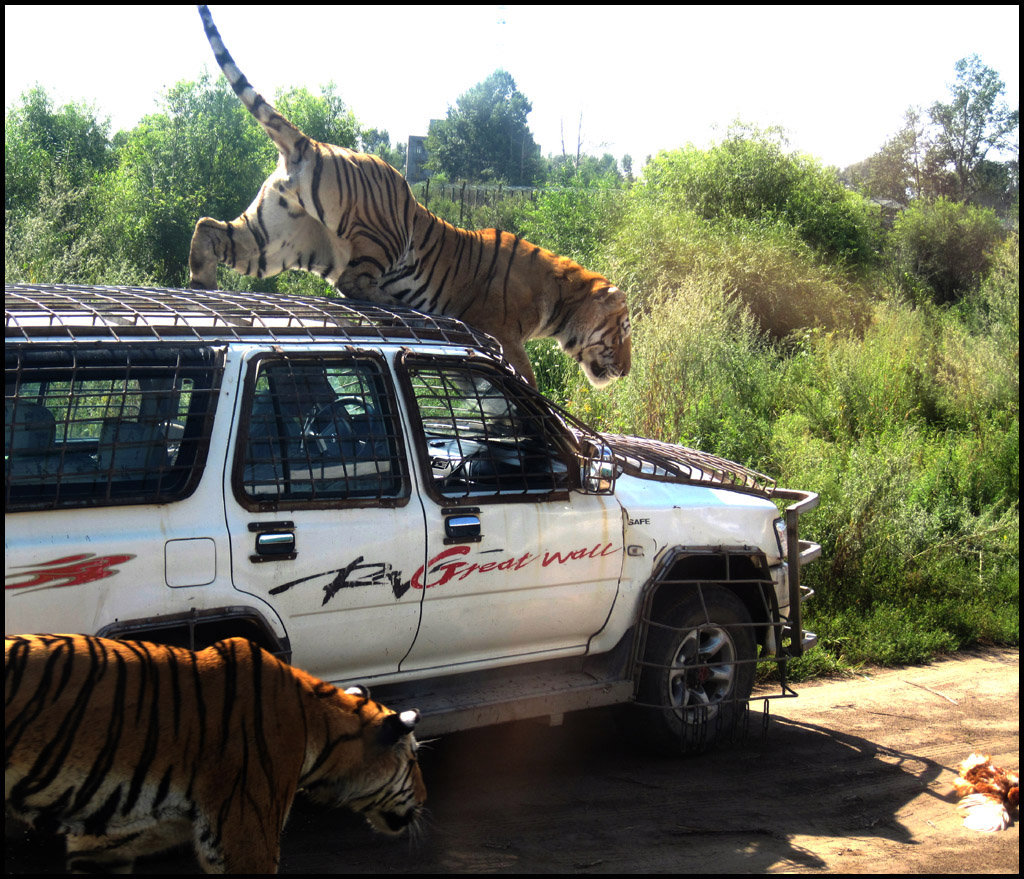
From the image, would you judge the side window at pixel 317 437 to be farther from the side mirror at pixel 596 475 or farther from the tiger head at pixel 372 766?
the side mirror at pixel 596 475

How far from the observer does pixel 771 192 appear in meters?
23.5

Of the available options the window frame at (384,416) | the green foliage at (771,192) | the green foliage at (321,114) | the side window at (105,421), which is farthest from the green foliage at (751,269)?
the green foliage at (321,114)

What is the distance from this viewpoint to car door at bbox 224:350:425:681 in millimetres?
4001

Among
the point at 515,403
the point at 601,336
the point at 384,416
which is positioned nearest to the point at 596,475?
the point at 515,403

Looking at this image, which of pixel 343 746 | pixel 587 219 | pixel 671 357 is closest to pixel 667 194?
pixel 587 219

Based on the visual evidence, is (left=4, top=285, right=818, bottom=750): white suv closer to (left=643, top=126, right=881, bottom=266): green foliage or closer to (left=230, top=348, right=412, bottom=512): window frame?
(left=230, top=348, right=412, bottom=512): window frame

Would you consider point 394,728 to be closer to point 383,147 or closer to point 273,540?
point 273,540

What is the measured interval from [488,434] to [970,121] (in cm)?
3156

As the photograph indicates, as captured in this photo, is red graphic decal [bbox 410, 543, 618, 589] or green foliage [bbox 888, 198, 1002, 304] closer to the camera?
red graphic decal [bbox 410, 543, 618, 589]

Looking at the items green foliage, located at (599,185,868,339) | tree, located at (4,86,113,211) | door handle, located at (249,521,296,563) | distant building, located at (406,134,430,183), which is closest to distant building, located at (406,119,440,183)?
distant building, located at (406,134,430,183)

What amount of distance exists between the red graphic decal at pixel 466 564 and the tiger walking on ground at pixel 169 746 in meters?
0.82

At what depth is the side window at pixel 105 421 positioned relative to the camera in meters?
3.67

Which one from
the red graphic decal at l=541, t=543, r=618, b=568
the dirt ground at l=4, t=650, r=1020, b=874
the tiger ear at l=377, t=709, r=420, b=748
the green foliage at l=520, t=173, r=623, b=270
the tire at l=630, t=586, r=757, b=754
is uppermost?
the green foliage at l=520, t=173, r=623, b=270

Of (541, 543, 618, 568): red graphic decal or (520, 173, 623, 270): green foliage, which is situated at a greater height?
(520, 173, 623, 270): green foliage
